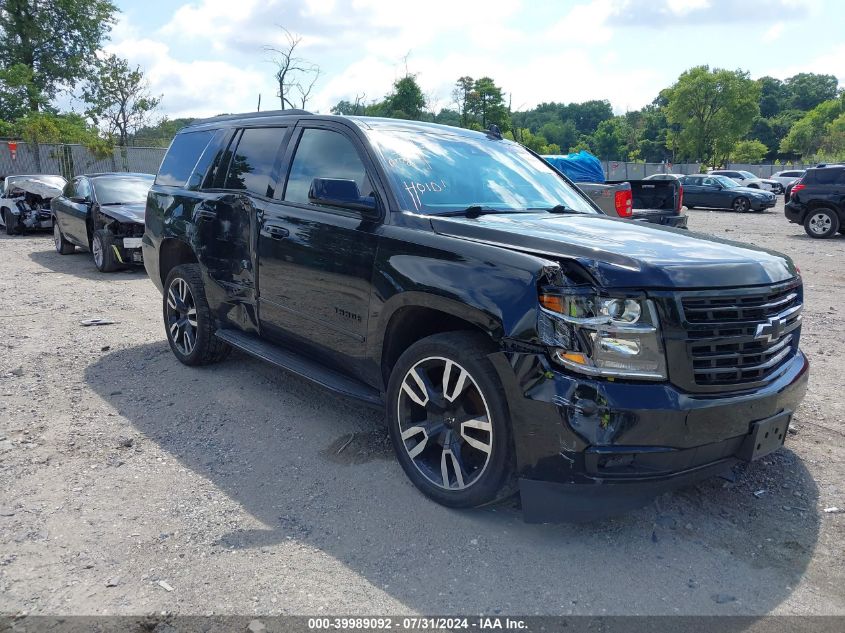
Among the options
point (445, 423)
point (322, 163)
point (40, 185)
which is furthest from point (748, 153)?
point (445, 423)

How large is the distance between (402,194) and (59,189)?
51.8 feet

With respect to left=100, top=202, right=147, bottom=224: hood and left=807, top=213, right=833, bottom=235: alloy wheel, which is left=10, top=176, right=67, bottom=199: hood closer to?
left=100, top=202, right=147, bottom=224: hood

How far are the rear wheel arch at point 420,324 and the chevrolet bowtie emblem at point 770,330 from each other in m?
1.18

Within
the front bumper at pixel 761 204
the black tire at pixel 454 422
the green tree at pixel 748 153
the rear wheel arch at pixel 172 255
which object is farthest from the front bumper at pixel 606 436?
the green tree at pixel 748 153

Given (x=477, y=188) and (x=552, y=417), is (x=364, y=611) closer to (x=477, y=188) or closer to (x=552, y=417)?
(x=552, y=417)

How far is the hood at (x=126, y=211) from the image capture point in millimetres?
10992

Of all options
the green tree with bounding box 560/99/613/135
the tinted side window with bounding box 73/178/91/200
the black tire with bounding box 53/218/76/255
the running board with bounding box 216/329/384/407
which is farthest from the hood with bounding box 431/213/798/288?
the green tree with bounding box 560/99/613/135

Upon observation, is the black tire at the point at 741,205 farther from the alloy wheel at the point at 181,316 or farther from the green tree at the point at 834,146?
the green tree at the point at 834,146

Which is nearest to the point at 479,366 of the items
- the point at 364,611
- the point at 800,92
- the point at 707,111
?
the point at 364,611

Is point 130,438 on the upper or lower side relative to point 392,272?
lower

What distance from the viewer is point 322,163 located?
443 cm

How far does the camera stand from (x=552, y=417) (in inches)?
112

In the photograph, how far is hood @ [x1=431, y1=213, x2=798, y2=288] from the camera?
2.90 metres

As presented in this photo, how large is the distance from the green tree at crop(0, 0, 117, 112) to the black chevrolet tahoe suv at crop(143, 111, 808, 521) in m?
45.9
